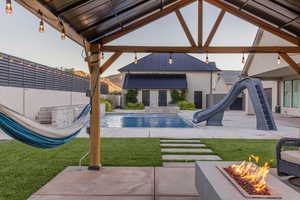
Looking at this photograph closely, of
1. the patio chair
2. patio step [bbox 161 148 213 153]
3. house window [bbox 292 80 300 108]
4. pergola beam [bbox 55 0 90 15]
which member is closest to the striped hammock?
pergola beam [bbox 55 0 90 15]

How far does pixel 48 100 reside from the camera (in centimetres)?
1368

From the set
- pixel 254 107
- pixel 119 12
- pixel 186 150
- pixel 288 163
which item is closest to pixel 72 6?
pixel 119 12

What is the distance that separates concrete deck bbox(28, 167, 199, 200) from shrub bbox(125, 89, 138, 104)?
71.5 feet

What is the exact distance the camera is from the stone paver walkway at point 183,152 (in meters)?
5.25

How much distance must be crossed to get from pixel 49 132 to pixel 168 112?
18.7 metres

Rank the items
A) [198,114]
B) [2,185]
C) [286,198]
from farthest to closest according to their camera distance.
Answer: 1. [198,114]
2. [2,185]
3. [286,198]

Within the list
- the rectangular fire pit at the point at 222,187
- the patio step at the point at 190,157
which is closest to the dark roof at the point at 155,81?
the patio step at the point at 190,157

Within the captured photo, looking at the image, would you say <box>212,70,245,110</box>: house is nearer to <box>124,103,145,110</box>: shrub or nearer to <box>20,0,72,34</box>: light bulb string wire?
<box>124,103,145,110</box>: shrub

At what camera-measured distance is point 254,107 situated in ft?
38.4

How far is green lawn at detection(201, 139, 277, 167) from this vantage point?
568cm

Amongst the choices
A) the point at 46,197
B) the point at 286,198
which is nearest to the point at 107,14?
the point at 46,197

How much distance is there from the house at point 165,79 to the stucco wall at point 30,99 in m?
12.1

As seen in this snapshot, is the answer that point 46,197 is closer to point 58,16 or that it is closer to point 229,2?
point 58,16

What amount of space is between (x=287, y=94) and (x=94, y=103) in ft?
65.7
